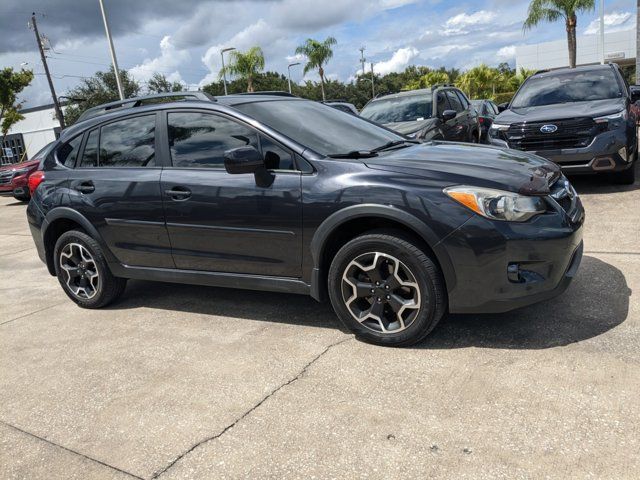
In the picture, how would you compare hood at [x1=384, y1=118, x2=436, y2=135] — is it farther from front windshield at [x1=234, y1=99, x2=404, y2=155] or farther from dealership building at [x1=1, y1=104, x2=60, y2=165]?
dealership building at [x1=1, y1=104, x2=60, y2=165]

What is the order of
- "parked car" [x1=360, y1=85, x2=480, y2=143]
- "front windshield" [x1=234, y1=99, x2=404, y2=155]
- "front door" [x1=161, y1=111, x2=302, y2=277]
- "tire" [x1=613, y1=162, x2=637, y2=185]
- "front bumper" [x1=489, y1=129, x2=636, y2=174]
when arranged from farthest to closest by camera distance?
"parked car" [x1=360, y1=85, x2=480, y2=143] < "tire" [x1=613, y1=162, x2=637, y2=185] < "front bumper" [x1=489, y1=129, x2=636, y2=174] < "front windshield" [x1=234, y1=99, x2=404, y2=155] < "front door" [x1=161, y1=111, x2=302, y2=277]

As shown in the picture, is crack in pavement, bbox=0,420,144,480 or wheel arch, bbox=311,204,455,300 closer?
crack in pavement, bbox=0,420,144,480

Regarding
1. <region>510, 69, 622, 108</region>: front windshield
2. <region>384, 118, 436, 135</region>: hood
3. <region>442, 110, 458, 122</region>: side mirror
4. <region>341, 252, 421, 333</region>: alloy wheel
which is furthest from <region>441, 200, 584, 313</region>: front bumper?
<region>442, 110, 458, 122</region>: side mirror

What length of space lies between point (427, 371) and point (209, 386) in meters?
1.25

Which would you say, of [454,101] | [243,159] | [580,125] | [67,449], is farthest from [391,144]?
[454,101]

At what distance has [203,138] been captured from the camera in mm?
4004

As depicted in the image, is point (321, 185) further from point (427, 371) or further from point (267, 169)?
point (427, 371)

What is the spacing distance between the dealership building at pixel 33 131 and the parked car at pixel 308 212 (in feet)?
142

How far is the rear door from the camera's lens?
4164mm

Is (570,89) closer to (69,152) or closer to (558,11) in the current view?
(69,152)

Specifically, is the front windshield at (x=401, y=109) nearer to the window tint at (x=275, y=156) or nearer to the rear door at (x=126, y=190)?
the rear door at (x=126, y=190)

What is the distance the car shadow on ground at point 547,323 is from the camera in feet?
11.0

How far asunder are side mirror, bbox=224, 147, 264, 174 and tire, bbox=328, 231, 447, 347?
78 centimetres

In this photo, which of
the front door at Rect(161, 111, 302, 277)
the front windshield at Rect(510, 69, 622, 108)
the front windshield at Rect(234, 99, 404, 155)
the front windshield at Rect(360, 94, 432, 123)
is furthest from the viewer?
the front windshield at Rect(360, 94, 432, 123)
